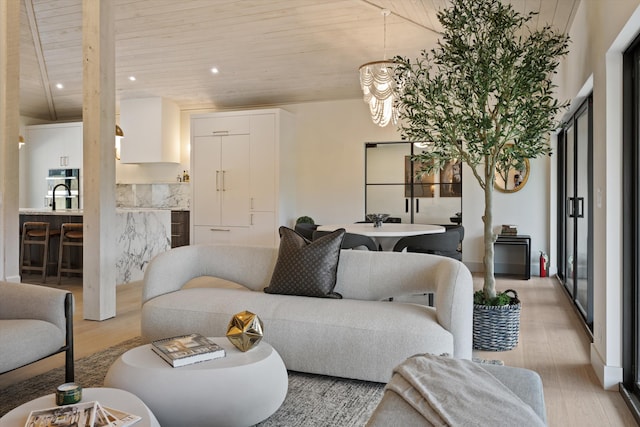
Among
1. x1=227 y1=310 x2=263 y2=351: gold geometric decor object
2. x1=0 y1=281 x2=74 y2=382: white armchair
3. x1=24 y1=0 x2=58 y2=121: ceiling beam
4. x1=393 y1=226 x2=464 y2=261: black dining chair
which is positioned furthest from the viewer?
x1=24 y1=0 x2=58 y2=121: ceiling beam

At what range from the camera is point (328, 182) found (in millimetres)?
8344

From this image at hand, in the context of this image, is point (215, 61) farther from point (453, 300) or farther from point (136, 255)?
point (453, 300)

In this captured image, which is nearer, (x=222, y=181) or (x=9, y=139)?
(x=9, y=139)

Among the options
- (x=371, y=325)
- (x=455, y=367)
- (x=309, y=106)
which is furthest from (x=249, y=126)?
(x=455, y=367)

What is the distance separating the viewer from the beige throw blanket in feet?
3.99

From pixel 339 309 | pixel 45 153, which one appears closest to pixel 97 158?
pixel 339 309

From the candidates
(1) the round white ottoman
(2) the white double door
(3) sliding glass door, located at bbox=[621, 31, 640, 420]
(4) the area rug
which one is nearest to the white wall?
(3) sliding glass door, located at bbox=[621, 31, 640, 420]

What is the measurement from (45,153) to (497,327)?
9232 mm

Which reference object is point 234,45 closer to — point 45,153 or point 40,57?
point 40,57

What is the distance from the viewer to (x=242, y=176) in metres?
8.30

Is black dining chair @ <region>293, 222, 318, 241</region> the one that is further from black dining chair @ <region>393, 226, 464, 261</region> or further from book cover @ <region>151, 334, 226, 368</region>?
book cover @ <region>151, 334, 226, 368</region>

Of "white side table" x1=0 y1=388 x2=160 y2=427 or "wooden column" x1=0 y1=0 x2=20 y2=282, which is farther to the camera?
"wooden column" x1=0 y1=0 x2=20 y2=282

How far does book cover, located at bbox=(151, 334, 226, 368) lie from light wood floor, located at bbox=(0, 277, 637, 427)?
1313 mm

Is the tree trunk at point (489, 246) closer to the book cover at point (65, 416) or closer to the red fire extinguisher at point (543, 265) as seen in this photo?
the book cover at point (65, 416)
